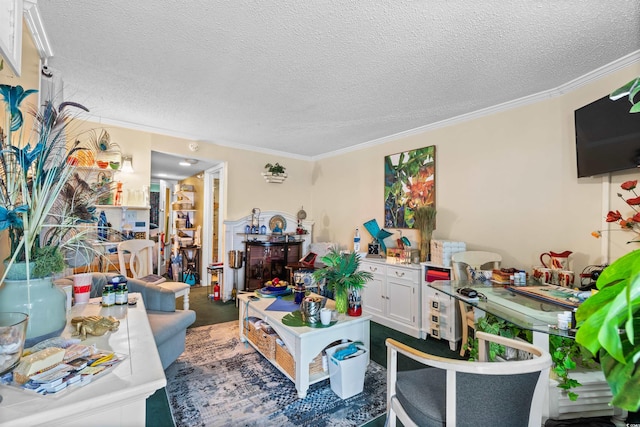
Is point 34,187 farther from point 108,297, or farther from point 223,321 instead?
point 223,321

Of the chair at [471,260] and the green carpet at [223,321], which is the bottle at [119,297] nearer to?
the green carpet at [223,321]

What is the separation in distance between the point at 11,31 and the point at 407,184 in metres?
3.52

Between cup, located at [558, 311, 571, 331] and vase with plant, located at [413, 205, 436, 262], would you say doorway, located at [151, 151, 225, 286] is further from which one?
cup, located at [558, 311, 571, 331]

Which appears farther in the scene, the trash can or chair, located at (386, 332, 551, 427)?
the trash can

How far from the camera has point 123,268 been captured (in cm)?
321

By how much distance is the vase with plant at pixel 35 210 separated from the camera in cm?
96

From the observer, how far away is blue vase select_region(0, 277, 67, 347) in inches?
41.7

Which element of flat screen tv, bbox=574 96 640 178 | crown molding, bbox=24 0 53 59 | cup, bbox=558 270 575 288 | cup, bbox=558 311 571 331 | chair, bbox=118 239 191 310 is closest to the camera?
cup, bbox=558 311 571 331

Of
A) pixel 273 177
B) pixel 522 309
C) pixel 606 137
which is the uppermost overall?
pixel 273 177

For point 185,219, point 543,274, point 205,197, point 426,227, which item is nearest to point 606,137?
point 543,274

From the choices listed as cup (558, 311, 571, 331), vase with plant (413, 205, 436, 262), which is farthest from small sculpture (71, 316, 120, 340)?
vase with plant (413, 205, 436, 262)

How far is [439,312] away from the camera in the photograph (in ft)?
9.25

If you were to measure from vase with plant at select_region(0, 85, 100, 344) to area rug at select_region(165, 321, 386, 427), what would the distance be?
1119mm

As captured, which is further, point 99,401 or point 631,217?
point 631,217
